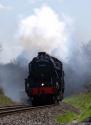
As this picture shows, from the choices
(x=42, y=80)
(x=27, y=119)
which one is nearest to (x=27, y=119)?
(x=27, y=119)

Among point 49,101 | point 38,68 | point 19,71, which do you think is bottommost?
point 49,101

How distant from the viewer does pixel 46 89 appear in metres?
45.7

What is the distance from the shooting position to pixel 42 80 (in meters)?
46.0

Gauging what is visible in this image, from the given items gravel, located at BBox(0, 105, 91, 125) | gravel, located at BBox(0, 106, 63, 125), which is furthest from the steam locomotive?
gravel, located at BBox(0, 106, 63, 125)

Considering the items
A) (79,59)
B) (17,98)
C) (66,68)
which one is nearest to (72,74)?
(66,68)

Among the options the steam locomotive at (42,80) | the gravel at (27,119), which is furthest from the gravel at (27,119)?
the steam locomotive at (42,80)

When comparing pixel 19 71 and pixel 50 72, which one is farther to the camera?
pixel 19 71

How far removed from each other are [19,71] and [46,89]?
45876 millimetres

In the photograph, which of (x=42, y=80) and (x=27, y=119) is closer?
(x=27, y=119)

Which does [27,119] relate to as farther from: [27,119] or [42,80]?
[42,80]

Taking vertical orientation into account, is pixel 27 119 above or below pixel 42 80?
below

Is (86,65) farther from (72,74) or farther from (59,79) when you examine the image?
(59,79)

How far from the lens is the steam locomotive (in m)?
45.7

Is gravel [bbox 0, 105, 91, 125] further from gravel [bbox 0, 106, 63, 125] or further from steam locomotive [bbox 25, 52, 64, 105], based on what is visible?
steam locomotive [bbox 25, 52, 64, 105]
